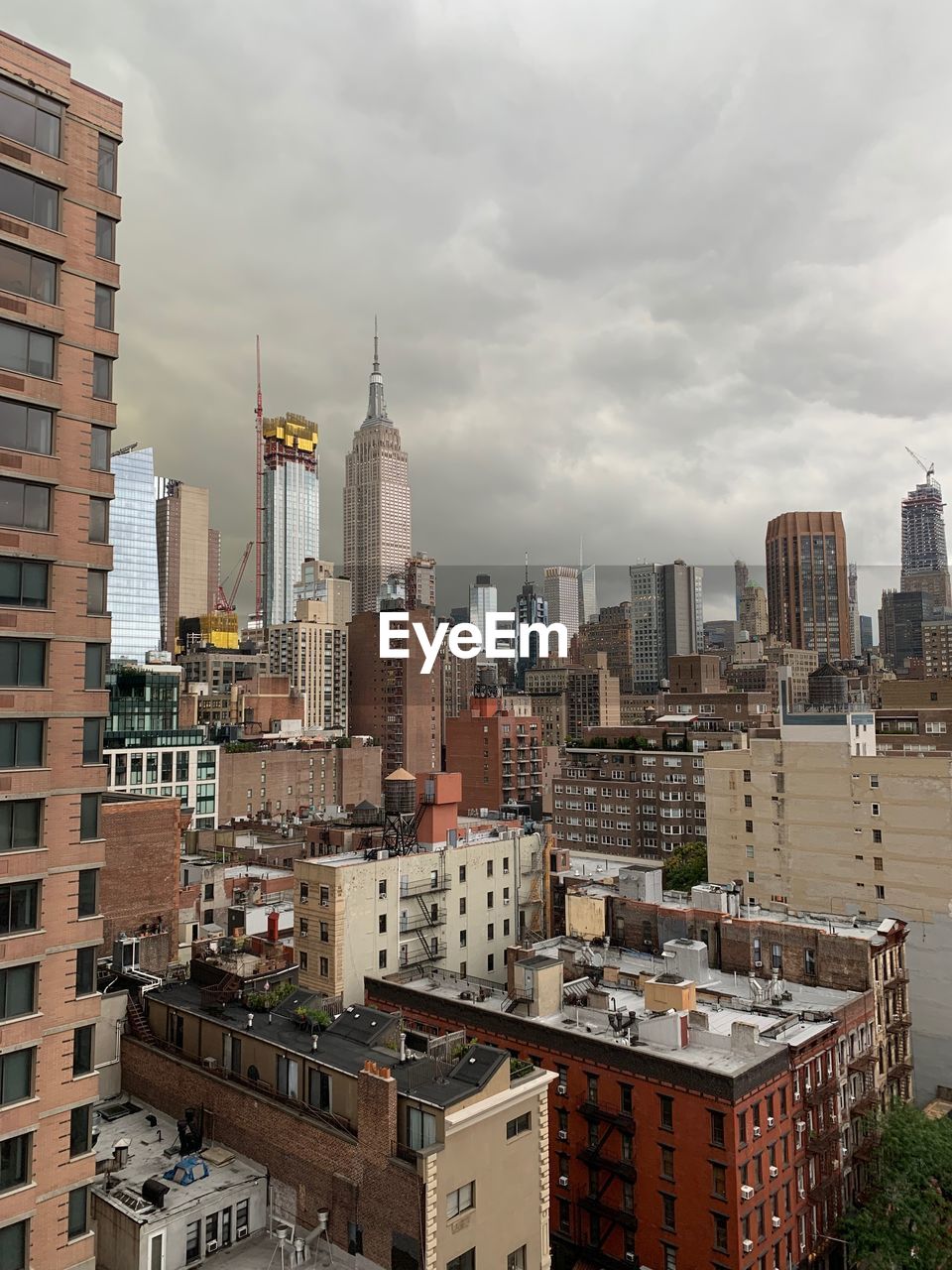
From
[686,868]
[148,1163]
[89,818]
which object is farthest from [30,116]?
[686,868]

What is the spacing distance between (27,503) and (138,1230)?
20725 millimetres

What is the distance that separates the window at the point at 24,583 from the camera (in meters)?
22.2

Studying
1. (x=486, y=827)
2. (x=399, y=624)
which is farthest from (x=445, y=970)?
(x=399, y=624)

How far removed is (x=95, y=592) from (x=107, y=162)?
1259 centimetres

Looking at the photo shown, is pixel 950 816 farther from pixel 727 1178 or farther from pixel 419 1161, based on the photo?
pixel 419 1161

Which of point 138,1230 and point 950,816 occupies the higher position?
point 950,816

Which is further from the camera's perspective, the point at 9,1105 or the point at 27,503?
the point at 27,503

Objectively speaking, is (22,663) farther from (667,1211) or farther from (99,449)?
(667,1211)

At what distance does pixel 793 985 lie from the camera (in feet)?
159

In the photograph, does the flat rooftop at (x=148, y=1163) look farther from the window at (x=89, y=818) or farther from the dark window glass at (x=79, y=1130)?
the window at (x=89, y=818)

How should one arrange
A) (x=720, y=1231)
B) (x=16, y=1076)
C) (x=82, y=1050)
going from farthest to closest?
(x=720, y=1231) < (x=82, y=1050) < (x=16, y=1076)

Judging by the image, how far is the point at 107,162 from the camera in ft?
82.7

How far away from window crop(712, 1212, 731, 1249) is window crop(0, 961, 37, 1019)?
29.2m

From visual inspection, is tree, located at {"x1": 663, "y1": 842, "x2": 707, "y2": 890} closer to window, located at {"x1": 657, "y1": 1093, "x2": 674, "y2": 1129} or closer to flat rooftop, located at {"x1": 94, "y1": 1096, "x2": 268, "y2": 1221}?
window, located at {"x1": 657, "y1": 1093, "x2": 674, "y2": 1129}
